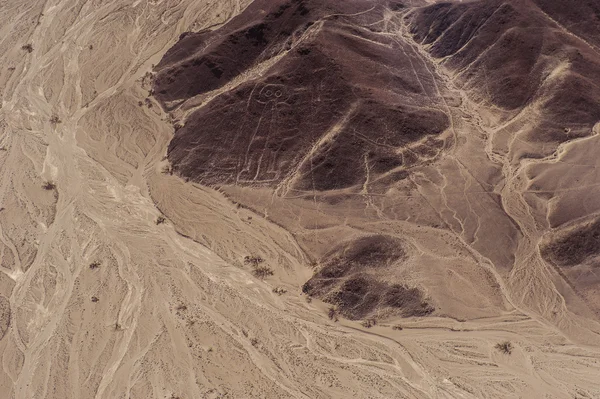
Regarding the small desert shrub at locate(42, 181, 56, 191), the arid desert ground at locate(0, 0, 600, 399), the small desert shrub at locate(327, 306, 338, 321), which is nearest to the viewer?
the arid desert ground at locate(0, 0, 600, 399)

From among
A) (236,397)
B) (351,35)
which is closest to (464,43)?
(351,35)

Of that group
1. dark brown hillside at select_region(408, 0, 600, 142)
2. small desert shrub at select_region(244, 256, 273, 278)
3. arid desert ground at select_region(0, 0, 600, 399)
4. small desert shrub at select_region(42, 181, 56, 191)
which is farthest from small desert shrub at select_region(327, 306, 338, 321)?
small desert shrub at select_region(42, 181, 56, 191)

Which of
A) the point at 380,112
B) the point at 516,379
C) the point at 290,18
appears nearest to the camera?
the point at 516,379

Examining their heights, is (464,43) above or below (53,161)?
below

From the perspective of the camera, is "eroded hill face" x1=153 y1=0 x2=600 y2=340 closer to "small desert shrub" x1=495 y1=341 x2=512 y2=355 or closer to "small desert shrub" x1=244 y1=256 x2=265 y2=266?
"small desert shrub" x1=495 y1=341 x2=512 y2=355

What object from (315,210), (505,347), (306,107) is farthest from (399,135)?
(505,347)

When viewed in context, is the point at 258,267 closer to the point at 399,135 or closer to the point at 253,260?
the point at 253,260

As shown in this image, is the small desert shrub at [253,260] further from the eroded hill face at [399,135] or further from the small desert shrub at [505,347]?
the small desert shrub at [505,347]

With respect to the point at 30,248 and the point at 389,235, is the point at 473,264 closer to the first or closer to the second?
the point at 389,235
